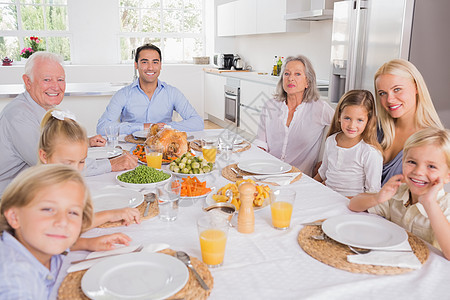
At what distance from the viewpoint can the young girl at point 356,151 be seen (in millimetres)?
1867

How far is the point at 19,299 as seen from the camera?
2.66 feet

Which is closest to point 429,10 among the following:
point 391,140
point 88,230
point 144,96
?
point 391,140

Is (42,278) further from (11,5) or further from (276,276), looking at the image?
(11,5)

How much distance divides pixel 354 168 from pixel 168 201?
1.06 meters

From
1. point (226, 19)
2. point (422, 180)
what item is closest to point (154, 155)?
point (422, 180)

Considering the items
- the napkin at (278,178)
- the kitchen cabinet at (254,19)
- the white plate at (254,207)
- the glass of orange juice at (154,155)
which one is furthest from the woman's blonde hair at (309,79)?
the kitchen cabinet at (254,19)

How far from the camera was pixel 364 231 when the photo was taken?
1180 mm

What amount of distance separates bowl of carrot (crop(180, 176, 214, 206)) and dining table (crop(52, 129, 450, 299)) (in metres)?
0.04

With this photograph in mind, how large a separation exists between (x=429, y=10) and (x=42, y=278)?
121 inches

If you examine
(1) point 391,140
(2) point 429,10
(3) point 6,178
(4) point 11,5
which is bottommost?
(3) point 6,178

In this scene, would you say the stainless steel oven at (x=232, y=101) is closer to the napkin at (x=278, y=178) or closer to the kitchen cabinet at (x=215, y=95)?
the kitchen cabinet at (x=215, y=95)

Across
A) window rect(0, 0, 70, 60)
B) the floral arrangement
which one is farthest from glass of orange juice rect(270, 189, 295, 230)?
window rect(0, 0, 70, 60)

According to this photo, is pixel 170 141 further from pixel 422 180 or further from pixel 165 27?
pixel 165 27

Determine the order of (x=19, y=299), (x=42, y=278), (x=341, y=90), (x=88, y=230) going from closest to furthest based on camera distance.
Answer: (x=19, y=299), (x=42, y=278), (x=88, y=230), (x=341, y=90)
